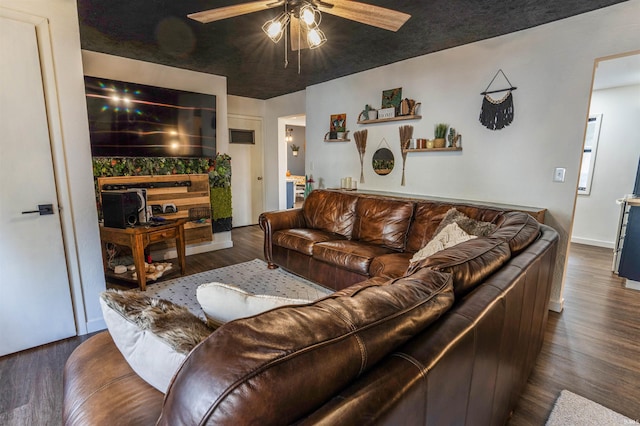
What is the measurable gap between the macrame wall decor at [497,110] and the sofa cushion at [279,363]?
9.62ft

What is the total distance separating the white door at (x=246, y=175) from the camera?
19.2 ft

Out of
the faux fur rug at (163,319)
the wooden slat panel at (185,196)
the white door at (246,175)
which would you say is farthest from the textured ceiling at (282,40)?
the faux fur rug at (163,319)

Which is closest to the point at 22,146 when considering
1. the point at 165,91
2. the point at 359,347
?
the point at 165,91

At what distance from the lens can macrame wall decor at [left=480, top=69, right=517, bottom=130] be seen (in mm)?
2904

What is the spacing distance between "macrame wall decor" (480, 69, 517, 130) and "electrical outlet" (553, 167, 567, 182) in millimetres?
609

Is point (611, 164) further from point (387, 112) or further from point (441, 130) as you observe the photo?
point (387, 112)

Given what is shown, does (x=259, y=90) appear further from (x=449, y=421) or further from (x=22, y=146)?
(x=449, y=421)

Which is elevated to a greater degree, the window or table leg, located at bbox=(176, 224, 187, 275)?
the window

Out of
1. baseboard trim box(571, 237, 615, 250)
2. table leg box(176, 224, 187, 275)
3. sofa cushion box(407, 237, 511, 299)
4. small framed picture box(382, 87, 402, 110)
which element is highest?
small framed picture box(382, 87, 402, 110)

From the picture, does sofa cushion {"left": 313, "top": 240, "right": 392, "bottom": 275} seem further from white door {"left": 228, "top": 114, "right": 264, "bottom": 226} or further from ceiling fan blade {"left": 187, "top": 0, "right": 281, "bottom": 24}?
white door {"left": 228, "top": 114, "right": 264, "bottom": 226}

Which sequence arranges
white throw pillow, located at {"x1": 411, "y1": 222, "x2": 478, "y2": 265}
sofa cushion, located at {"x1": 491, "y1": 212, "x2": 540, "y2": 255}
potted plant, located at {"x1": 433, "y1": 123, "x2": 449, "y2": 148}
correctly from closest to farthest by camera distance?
sofa cushion, located at {"x1": 491, "y1": 212, "x2": 540, "y2": 255}, white throw pillow, located at {"x1": 411, "y1": 222, "x2": 478, "y2": 265}, potted plant, located at {"x1": 433, "y1": 123, "x2": 449, "y2": 148}

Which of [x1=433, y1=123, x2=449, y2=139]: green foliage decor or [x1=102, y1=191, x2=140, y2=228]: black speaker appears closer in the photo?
[x1=102, y1=191, x2=140, y2=228]: black speaker

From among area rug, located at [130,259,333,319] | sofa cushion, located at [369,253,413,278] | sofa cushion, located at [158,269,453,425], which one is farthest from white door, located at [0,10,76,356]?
sofa cushion, located at [369,253,413,278]

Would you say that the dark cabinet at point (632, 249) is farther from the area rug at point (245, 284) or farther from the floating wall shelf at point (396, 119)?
the area rug at point (245, 284)
